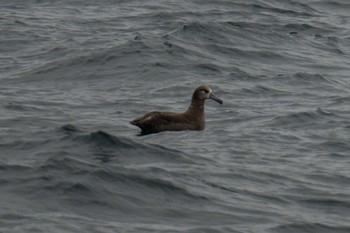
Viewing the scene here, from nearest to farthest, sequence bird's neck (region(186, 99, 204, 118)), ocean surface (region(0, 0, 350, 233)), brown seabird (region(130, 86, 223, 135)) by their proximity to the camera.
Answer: ocean surface (region(0, 0, 350, 233)) → brown seabird (region(130, 86, 223, 135)) → bird's neck (region(186, 99, 204, 118))

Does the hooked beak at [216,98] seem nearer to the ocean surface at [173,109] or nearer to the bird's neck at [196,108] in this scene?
the bird's neck at [196,108]

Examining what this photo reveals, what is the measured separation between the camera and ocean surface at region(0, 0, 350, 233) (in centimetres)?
1534

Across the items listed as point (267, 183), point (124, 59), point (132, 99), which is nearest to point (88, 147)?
point (267, 183)

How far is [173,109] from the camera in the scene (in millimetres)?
22766

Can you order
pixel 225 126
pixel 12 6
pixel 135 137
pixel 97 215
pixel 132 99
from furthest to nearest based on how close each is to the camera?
pixel 12 6 → pixel 132 99 → pixel 225 126 → pixel 135 137 → pixel 97 215

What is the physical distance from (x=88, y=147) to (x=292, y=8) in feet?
58.2

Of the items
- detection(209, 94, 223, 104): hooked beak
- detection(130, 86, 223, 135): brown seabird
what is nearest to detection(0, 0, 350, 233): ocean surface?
detection(130, 86, 223, 135): brown seabird

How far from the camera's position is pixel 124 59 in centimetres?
2661

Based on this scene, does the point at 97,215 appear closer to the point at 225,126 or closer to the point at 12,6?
the point at 225,126

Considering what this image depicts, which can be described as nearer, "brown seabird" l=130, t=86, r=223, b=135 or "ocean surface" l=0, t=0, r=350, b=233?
"ocean surface" l=0, t=0, r=350, b=233

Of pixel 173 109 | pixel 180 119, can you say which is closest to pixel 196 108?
pixel 180 119

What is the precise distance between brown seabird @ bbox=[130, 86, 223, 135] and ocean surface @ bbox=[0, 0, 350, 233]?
181 mm

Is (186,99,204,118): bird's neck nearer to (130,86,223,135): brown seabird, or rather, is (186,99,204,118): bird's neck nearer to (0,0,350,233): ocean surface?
(130,86,223,135): brown seabird

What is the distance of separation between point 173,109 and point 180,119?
181cm
